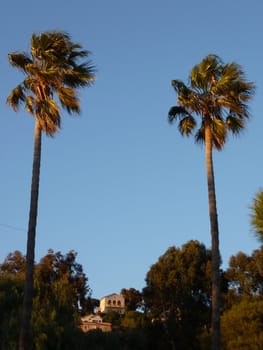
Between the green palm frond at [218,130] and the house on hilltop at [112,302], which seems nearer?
the green palm frond at [218,130]

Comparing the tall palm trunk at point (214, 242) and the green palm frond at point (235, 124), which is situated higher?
the green palm frond at point (235, 124)

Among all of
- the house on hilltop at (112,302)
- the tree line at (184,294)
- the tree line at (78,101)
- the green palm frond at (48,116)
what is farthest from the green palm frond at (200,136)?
the house on hilltop at (112,302)

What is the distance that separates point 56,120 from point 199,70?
21.1 feet

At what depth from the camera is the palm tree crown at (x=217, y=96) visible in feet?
76.5

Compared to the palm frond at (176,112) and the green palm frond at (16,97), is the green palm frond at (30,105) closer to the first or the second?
the green palm frond at (16,97)

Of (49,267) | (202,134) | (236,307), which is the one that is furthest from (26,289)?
(49,267)

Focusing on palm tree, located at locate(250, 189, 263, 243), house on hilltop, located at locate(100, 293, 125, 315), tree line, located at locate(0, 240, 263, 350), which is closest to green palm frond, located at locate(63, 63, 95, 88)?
palm tree, located at locate(250, 189, 263, 243)

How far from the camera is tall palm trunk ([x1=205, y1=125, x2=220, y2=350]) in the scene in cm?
1894

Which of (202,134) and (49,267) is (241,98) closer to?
(202,134)

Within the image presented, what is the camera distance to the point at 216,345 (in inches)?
735

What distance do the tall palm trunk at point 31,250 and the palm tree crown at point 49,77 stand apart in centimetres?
70

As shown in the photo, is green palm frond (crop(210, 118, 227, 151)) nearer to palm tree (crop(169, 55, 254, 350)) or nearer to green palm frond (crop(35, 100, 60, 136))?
palm tree (crop(169, 55, 254, 350))

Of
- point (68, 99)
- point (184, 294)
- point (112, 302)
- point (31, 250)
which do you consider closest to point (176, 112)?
point (68, 99)

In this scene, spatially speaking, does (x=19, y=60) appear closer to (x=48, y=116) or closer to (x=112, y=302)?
(x=48, y=116)
